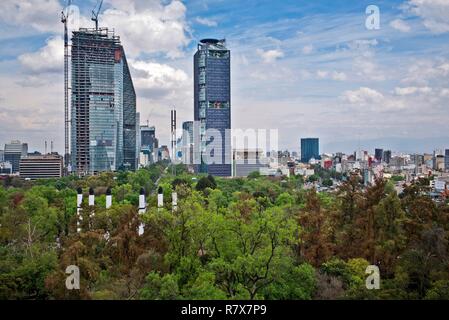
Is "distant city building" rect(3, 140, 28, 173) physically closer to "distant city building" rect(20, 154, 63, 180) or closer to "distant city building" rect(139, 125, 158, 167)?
"distant city building" rect(20, 154, 63, 180)

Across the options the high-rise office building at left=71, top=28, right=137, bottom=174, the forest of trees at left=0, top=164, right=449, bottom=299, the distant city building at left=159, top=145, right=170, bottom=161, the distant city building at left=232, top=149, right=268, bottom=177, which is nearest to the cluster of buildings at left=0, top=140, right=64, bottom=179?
the high-rise office building at left=71, top=28, right=137, bottom=174

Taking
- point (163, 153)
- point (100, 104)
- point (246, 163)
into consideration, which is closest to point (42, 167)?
point (100, 104)

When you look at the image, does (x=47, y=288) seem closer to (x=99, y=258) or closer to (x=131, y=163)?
(x=99, y=258)

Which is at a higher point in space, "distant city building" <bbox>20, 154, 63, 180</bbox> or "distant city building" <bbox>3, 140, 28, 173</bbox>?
"distant city building" <bbox>3, 140, 28, 173</bbox>

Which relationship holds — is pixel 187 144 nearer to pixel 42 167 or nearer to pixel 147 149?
pixel 147 149
